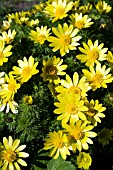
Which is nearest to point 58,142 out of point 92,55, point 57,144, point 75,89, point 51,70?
point 57,144

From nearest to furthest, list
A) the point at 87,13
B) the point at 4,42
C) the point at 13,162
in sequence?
the point at 13,162
the point at 4,42
the point at 87,13

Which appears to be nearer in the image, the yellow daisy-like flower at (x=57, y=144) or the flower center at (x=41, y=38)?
the yellow daisy-like flower at (x=57, y=144)

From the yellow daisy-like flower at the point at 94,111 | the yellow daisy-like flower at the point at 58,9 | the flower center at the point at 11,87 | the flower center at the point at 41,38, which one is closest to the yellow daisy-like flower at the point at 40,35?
the flower center at the point at 41,38

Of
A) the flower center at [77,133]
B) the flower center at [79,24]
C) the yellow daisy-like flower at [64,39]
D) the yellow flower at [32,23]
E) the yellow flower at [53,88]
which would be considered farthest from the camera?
the yellow flower at [32,23]

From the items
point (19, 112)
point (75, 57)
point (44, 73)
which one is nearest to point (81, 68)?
point (75, 57)

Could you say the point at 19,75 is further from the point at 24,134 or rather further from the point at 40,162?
the point at 40,162

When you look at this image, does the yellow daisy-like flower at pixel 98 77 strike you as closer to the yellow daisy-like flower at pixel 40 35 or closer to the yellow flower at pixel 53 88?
the yellow flower at pixel 53 88
